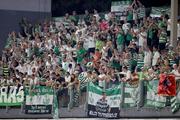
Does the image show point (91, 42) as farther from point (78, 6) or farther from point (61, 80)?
point (78, 6)

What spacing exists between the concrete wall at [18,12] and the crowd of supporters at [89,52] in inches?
52.5

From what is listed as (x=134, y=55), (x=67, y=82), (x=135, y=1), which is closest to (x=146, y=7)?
(x=135, y=1)

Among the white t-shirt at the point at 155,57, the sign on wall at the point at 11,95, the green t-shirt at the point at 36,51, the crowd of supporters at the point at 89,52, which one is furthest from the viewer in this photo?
the green t-shirt at the point at 36,51

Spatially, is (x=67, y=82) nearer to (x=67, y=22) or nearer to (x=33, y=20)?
(x=67, y=22)

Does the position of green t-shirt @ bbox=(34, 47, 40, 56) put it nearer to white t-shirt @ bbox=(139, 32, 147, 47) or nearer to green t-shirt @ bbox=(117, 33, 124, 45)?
green t-shirt @ bbox=(117, 33, 124, 45)

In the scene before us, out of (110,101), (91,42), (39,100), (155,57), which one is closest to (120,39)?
(91,42)

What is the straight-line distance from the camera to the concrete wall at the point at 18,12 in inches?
1358

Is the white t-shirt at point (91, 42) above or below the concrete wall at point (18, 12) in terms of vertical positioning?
below

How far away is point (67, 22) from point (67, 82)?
846cm

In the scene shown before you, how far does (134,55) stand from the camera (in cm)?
2552

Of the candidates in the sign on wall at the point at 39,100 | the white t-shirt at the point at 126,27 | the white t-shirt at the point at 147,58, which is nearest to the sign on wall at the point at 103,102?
the sign on wall at the point at 39,100

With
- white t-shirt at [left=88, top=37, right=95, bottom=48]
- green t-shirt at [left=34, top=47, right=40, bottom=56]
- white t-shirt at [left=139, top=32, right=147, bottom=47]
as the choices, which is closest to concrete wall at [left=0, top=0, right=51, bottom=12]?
green t-shirt at [left=34, top=47, right=40, bottom=56]

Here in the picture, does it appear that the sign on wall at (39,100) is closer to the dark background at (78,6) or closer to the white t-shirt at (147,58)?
the white t-shirt at (147,58)

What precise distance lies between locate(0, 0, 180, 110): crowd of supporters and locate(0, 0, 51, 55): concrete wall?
1.33 metres
